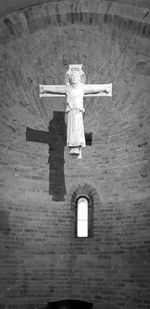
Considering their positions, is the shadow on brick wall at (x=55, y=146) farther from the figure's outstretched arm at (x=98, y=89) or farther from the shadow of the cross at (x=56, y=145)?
the figure's outstretched arm at (x=98, y=89)

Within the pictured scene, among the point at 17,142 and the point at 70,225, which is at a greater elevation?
the point at 17,142

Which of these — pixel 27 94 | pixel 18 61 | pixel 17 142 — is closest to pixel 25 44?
pixel 18 61

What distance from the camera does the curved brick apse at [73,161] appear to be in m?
10.4

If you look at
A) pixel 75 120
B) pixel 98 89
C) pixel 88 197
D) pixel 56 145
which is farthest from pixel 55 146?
pixel 98 89

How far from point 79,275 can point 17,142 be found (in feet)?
11.5

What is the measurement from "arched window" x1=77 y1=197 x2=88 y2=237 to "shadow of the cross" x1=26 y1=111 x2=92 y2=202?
49cm

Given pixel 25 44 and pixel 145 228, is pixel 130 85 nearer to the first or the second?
pixel 25 44

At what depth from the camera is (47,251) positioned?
10.9m

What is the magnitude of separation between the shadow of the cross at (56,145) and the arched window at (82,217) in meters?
0.49

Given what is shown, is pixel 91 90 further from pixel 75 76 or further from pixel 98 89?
pixel 75 76

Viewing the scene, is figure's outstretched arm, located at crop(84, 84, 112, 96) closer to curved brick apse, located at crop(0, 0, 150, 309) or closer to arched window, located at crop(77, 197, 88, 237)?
curved brick apse, located at crop(0, 0, 150, 309)

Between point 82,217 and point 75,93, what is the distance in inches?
126

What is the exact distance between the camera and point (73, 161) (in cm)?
1183

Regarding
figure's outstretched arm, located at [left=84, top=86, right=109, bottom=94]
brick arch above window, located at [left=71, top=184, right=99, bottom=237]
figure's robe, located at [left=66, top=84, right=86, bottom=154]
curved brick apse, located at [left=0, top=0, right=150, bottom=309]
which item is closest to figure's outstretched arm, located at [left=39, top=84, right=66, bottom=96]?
figure's robe, located at [left=66, top=84, right=86, bottom=154]
